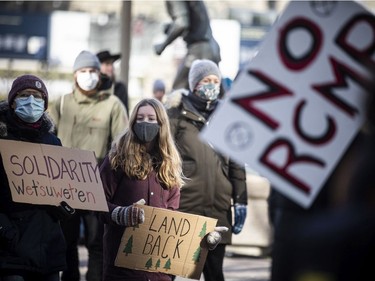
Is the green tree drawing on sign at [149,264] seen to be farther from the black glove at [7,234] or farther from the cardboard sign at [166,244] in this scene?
the black glove at [7,234]

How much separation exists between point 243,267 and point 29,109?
680 cm

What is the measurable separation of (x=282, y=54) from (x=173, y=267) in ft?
10.8

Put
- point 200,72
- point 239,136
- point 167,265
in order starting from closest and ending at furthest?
1. point 239,136
2. point 167,265
3. point 200,72

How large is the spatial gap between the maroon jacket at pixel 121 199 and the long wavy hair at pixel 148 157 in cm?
5

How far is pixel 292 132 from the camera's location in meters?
4.50

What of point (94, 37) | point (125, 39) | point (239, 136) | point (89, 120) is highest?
point (239, 136)

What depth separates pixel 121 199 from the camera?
7.53 meters

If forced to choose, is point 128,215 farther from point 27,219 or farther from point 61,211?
point 27,219

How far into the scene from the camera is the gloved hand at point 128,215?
23.9 ft

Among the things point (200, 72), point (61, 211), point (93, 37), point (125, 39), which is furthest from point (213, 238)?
point (93, 37)

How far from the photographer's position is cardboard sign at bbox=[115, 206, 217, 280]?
24.5ft

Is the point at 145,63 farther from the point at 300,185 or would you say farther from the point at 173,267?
the point at 300,185

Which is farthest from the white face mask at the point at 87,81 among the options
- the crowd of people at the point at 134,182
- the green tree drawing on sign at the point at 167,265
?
the green tree drawing on sign at the point at 167,265

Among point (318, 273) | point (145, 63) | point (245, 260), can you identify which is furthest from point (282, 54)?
point (145, 63)
